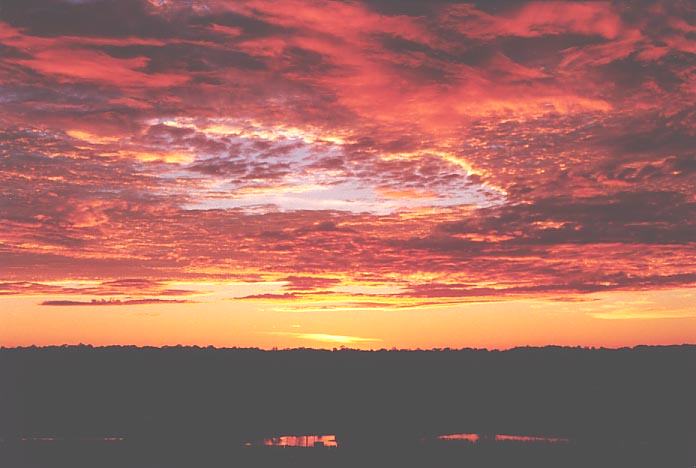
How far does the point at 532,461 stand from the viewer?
3441cm

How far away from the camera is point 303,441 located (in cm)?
4084

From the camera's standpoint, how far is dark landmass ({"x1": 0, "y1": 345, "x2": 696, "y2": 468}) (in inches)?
1416

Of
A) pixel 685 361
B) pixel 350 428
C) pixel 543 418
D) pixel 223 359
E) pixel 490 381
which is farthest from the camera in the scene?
pixel 223 359

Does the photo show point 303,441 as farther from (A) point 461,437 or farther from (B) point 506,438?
(B) point 506,438

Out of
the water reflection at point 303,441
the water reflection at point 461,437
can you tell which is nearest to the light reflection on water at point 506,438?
the water reflection at point 461,437

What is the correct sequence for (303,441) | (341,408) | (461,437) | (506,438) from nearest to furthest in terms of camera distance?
1. (303,441)
2. (506,438)
3. (461,437)
4. (341,408)

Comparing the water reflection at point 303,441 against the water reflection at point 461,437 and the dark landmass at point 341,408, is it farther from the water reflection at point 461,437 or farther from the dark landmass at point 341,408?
the water reflection at point 461,437

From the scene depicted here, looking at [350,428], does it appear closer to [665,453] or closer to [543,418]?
[543,418]

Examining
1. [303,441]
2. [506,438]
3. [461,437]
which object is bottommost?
[506,438]

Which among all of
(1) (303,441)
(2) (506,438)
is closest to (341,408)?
(1) (303,441)

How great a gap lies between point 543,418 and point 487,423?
4.44m

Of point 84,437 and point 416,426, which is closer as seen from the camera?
point 84,437

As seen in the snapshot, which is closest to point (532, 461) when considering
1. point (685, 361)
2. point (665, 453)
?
point (665, 453)

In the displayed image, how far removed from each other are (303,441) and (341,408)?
1220cm
